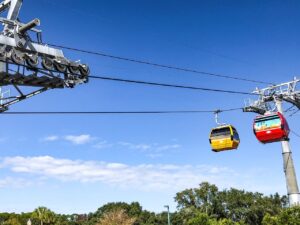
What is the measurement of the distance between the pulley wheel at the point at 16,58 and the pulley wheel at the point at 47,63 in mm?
1410

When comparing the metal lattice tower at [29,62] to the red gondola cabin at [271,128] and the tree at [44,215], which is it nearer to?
the red gondola cabin at [271,128]

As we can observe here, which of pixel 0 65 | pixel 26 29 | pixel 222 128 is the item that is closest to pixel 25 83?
pixel 0 65

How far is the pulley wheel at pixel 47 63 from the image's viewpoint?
70.1 feet

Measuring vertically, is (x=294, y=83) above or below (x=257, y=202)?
above

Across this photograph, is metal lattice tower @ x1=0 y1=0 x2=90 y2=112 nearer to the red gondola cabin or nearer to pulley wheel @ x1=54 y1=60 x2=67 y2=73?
pulley wheel @ x1=54 y1=60 x2=67 y2=73

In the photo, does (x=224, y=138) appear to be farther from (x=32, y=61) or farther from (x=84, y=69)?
(x=32, y=61)

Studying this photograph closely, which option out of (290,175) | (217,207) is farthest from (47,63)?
(217,207)

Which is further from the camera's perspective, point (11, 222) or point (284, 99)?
point (11, 222)

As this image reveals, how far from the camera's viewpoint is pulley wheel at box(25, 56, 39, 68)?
2041 centimetres

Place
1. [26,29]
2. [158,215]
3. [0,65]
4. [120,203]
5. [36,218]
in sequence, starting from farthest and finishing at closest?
1. [120,203]
2. [158,215]
3. [36,218]
4. [26,29]
5. [0,65]

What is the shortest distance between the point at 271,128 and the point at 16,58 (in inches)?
926

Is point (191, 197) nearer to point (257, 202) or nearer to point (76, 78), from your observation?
point (257, 202)

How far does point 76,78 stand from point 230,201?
84.4m

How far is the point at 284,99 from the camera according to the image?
4138 cm
